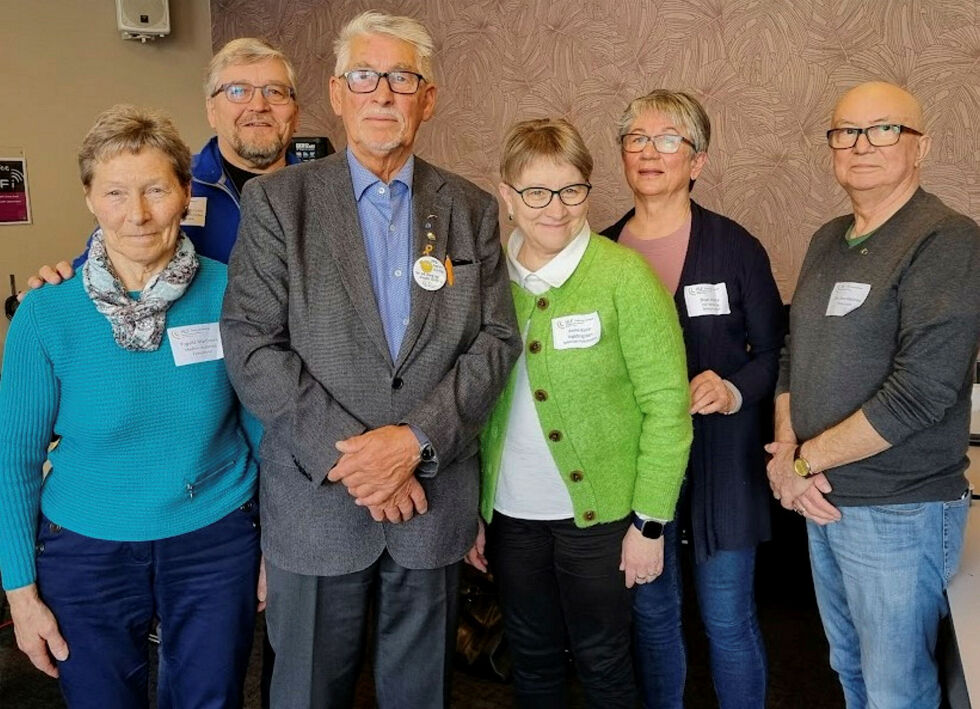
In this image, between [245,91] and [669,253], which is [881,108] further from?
[245,91]

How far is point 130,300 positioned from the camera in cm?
154

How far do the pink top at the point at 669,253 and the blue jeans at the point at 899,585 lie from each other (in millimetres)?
637

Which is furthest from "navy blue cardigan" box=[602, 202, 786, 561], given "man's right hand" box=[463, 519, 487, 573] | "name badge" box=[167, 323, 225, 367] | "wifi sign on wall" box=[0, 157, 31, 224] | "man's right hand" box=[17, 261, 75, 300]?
"wifi sign on wall" box=[0, 157, 31, 224]

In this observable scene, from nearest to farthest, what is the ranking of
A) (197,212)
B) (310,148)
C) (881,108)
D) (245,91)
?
(881,108) < (197,212) < (245,91) < (310,148)

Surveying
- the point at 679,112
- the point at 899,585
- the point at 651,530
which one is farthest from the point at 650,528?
the point at 679,112

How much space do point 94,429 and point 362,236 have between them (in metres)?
0.61

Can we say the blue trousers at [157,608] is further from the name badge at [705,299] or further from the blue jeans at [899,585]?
the blue jeans at [899,585]

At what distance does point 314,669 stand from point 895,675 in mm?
1173

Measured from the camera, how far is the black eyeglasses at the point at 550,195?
1688mm

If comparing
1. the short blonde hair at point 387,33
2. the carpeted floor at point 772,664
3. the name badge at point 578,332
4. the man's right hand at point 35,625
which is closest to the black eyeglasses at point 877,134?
the name badge at point 578,332

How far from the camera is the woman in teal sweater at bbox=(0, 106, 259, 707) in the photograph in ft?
4.99

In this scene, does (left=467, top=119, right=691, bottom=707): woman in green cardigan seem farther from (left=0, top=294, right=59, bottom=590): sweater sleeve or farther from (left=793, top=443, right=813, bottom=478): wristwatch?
(left=0, top=294, right=59, bottom=590): sweater sleeve

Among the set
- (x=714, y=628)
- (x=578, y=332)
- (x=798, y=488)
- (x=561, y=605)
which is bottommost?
(x=714, y=628)

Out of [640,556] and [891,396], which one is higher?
[891,396]
